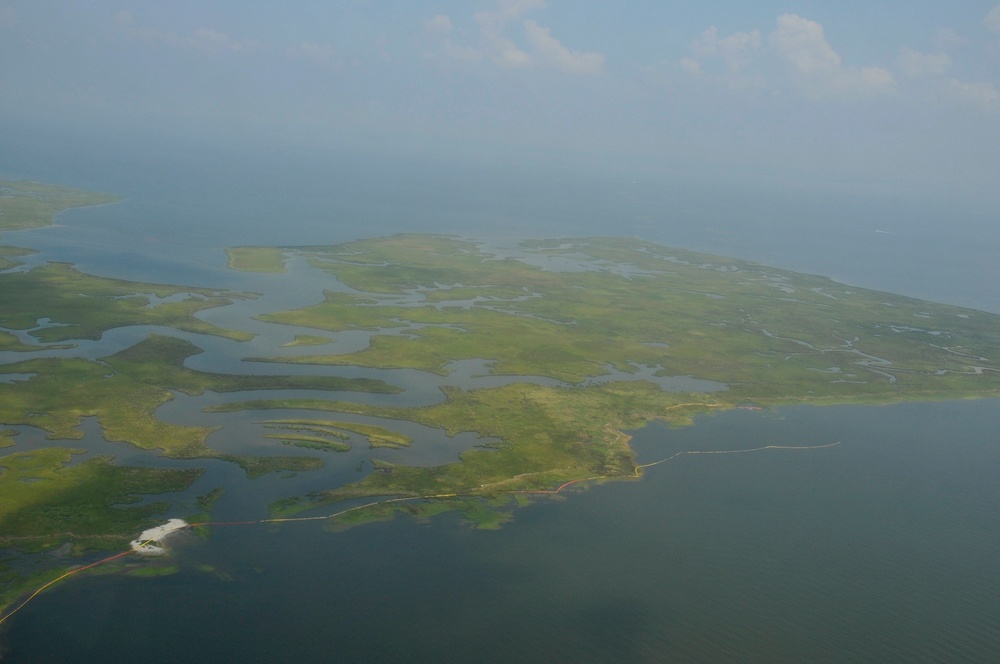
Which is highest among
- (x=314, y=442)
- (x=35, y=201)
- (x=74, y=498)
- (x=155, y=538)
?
(x=35, y=201)

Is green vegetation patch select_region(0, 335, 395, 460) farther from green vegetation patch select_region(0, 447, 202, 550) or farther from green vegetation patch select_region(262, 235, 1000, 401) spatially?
green vegetation patch select_region(262, 235, 1000, 401)

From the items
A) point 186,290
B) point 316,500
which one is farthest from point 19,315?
point 316,500

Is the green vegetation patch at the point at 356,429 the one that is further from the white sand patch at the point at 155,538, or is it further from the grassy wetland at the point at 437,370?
the white sand patch at the point at 155,538

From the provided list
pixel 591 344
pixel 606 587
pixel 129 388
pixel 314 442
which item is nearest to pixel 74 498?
pixel 314 442

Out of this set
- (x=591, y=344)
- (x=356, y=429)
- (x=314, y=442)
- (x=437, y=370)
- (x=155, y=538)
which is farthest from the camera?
(x=591, y=344)

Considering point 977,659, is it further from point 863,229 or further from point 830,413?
point 863,229

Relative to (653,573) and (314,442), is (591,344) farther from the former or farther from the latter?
(653,573)

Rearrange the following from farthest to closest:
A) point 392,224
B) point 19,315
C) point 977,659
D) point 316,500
A: point 392,224 → point 19,315 → point 316,500 → point 977,659

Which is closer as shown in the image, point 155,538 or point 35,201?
point 155,538
